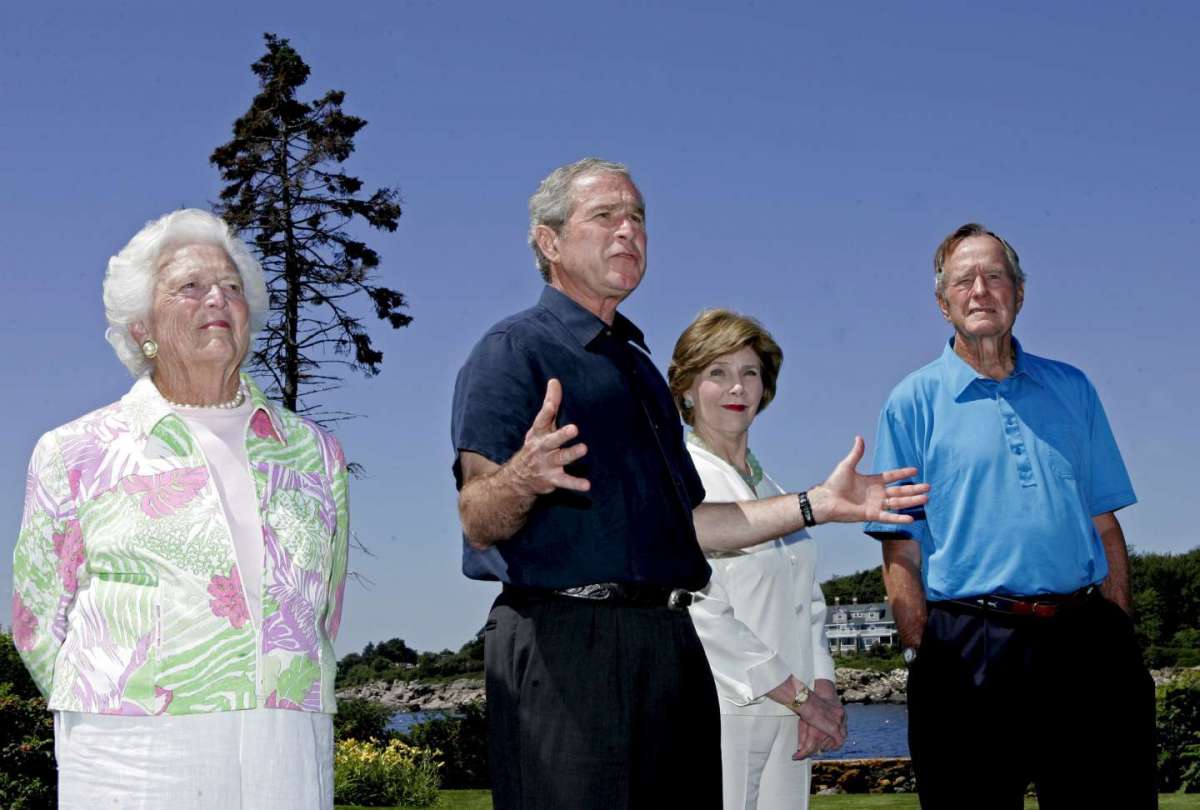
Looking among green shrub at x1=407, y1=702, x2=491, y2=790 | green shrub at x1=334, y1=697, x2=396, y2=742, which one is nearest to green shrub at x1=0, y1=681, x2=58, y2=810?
green shrub at x1=407, y1=702, x2=491, y2=790

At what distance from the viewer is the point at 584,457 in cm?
357

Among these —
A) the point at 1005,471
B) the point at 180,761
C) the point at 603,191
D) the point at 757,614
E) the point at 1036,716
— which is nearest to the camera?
the point at 180,761

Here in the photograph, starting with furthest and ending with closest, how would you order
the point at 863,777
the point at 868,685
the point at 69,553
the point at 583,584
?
the point at 868,685 → the point at 863,777 → the point at 69,553 → the point at 583,584

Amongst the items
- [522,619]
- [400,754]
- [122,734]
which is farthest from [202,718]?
[400,754]

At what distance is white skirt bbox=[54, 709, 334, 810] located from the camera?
3.37 m

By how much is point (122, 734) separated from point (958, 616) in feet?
9.58

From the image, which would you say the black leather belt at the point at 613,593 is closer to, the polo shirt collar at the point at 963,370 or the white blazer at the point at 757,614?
the white blazer at the point at 757,614

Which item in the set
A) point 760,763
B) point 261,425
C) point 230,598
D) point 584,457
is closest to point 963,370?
point 760,763

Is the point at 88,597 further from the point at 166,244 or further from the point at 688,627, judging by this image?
the point at 688,627

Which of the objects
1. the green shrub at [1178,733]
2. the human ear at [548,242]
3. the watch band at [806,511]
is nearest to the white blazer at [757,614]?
the watch band at [806,511]

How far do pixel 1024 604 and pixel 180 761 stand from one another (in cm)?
297

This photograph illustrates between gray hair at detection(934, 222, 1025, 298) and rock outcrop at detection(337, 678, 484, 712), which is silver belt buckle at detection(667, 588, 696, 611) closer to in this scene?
gray hair at detection(934, 222, 1025, 298)

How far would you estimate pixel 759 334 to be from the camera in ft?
17.0

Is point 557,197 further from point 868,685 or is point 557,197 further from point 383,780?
point 868,685
